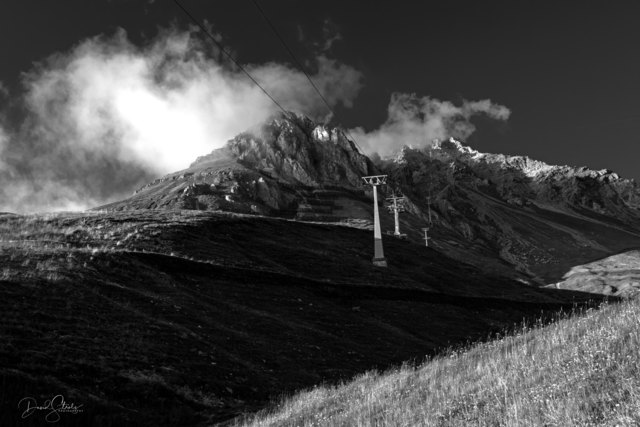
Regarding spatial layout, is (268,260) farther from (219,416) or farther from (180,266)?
(219,416)

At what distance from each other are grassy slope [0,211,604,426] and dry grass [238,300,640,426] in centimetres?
723

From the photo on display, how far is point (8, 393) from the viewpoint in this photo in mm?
15047

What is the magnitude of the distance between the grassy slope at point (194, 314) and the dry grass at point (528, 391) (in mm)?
7227

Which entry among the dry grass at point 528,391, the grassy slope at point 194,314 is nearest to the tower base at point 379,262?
the grassy slope at point 194,314

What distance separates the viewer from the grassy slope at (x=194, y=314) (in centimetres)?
1825

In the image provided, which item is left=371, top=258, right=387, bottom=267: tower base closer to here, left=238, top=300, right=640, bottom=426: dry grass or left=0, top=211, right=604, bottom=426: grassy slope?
left=0, top=211, right=604, bottom=426: grassy slope

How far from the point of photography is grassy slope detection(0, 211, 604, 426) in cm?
1825

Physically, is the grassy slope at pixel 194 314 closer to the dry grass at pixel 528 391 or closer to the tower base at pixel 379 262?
the tower base at pixel 379 262

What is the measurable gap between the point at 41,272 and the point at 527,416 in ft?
97.3
